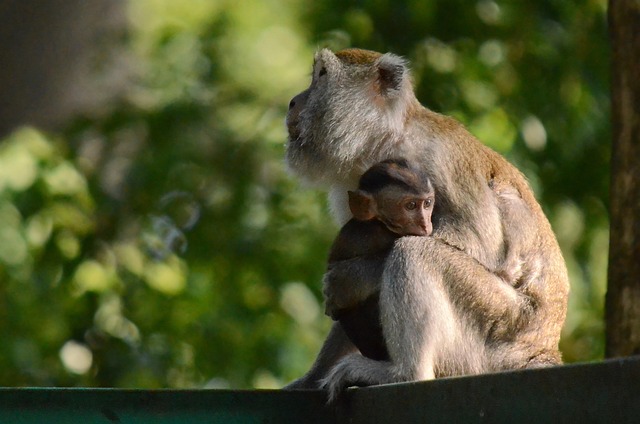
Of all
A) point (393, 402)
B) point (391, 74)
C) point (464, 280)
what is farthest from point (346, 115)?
point (393, 402)

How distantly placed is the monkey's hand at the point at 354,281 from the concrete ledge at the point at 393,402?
895 millimetres

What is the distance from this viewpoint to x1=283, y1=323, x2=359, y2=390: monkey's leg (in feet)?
19.2

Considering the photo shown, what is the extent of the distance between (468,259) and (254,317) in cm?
507

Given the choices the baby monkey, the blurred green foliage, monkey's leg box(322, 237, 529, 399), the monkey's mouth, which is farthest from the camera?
the blurred green foliage

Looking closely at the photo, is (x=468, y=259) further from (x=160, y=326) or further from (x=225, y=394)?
(x=160, y=326)

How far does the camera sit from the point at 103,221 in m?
10.3

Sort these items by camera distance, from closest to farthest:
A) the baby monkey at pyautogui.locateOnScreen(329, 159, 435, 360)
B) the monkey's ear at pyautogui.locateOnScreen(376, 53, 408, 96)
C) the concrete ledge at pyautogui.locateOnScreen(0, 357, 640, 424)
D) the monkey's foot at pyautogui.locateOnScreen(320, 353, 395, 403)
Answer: the concrete ledge at pyautogui.locateOnScreen(0, 357, 640, 424) < the monkey's foot at pyautogui.locateOnScreen(320, 353, 395, 403) < the baby monkey at pyautogui.locateOnScreen(329, 159, 435, 360) < the monkey's ear at pyautogui.locateOnScreen(376, 53, 408, 96)

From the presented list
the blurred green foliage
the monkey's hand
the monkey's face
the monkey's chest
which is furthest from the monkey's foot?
the blurred green foliage

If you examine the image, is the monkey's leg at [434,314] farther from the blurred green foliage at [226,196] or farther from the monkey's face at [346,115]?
the blurred green foliage at [226,196]

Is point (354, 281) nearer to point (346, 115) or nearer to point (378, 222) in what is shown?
point (378, 222)

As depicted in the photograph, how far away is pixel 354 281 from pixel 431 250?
1.38 feet

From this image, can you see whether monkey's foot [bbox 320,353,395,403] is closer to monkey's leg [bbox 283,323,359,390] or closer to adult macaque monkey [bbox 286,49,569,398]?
adult macaque monkey [bbox 286,49,569,398]

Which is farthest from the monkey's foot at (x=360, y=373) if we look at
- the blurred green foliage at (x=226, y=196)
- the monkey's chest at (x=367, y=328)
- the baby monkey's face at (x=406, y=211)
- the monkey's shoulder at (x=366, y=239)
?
the blurred green foliage at (x=226, y=196)

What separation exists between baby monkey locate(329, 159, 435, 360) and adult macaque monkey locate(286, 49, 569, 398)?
0.08 meters
